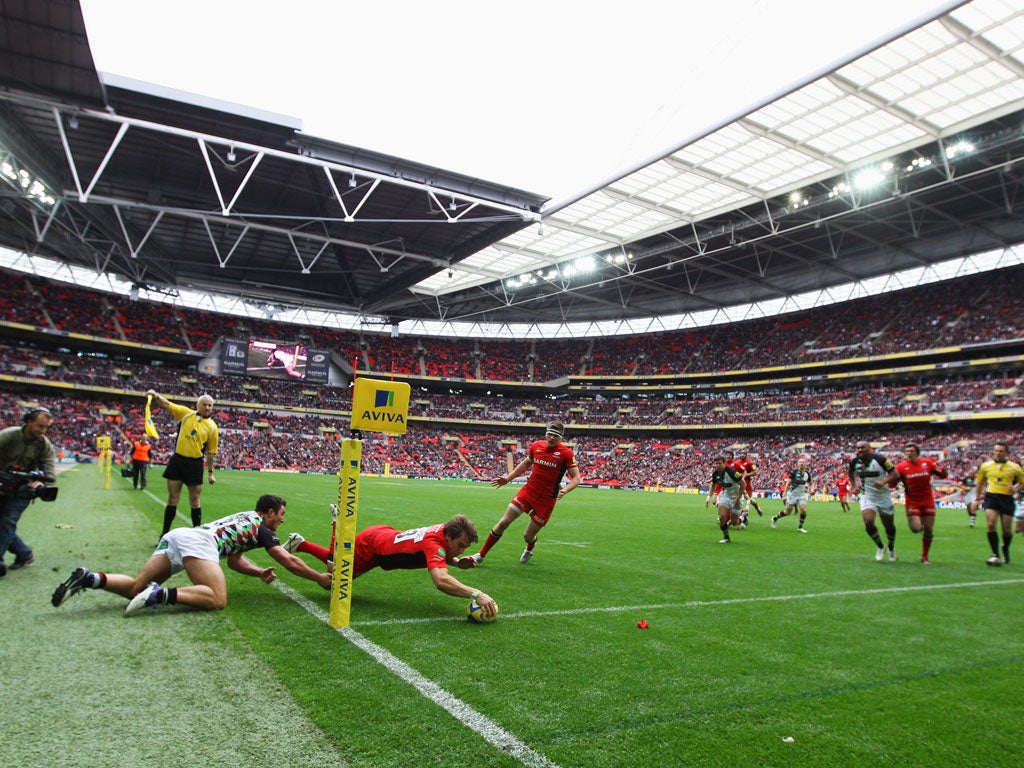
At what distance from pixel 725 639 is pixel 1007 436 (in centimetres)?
4353

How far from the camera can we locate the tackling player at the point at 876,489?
1033 centimetres

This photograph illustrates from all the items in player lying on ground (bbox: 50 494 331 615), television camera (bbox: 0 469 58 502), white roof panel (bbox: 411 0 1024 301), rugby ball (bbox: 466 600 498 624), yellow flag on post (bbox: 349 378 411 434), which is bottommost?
rugby ball (bbox: 466 600 498 624)

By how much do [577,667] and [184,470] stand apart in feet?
20.7

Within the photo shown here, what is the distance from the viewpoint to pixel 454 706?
11.4 ft

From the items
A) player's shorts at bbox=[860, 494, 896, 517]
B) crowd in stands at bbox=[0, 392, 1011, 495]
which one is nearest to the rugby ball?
player's shorts at bbox=[860, 494, 896, 517]

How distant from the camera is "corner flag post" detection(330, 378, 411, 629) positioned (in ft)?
16.2

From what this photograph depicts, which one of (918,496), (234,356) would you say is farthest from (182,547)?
(234,356)

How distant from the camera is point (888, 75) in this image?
2139cm

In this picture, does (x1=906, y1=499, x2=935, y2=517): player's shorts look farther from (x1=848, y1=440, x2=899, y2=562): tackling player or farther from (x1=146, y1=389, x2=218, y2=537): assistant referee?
(x1=146, y1=389, x2=218, y2=537): assistant referee

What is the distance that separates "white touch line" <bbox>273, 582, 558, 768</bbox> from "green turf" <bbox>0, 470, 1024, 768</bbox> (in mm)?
50

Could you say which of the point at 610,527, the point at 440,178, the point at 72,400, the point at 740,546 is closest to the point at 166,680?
the point at 740,546

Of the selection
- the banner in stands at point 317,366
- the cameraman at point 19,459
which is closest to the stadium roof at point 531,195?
the banner in stands at point 317,366

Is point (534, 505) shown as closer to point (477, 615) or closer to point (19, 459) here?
point (477, 615)

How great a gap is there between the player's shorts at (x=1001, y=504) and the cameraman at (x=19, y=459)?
13520mm
